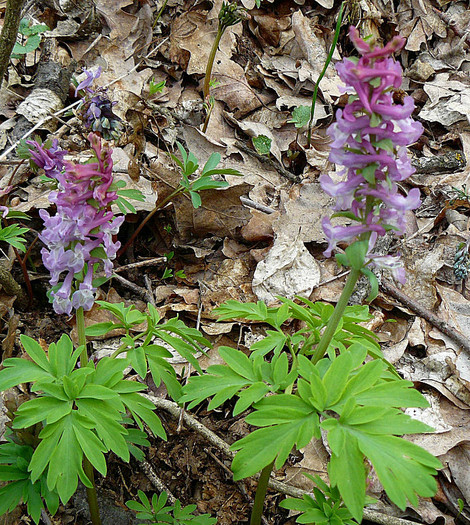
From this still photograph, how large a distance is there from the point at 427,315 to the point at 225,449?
67.4 inches

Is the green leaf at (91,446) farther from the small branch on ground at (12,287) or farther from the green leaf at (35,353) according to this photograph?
the small branch on ground at (12,287)

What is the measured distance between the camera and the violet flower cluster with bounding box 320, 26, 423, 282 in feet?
4.97

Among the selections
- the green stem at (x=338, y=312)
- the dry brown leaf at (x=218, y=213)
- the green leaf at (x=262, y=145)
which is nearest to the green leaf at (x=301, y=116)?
the green leaf at (x=262, y=145)

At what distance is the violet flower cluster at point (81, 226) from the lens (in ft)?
6.15

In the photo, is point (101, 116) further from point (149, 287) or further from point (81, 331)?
point (81, 331)

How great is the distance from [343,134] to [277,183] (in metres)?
2.85

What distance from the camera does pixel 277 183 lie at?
443 cm

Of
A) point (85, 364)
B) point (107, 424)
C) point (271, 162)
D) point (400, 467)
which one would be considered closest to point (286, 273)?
point (271, 162)

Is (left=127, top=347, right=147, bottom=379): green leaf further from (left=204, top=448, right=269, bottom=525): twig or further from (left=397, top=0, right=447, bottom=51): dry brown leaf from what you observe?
(left=397, top=0, right=447, bottom=51): dry brown leaf

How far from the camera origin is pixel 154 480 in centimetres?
260

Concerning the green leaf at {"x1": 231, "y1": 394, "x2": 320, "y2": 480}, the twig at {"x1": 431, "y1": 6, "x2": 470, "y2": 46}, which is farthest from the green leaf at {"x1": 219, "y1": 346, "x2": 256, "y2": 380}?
the twig at {"x1": 431, "y1": 6, "x2": 470, "y2": 46}

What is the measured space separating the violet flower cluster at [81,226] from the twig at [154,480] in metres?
1.13

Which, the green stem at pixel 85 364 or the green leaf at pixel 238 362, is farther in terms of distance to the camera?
the green stem at pixel 85 364

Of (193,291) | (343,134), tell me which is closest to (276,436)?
(343,134)
